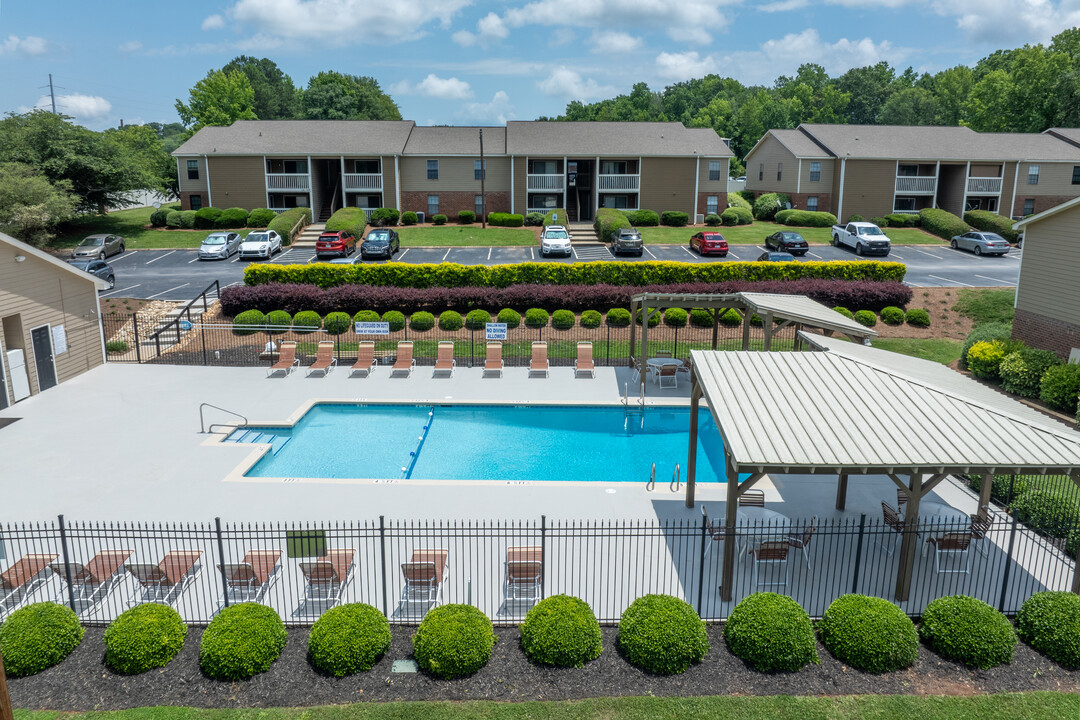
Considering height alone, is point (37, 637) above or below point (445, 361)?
below

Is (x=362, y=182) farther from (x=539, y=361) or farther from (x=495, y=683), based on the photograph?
(x=495, y=683)

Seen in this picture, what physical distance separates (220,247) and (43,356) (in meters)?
20.6

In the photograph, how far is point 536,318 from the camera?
29.2 meters

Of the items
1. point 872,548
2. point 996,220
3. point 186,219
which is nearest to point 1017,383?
point 872,548

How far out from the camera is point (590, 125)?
55281 millimetres

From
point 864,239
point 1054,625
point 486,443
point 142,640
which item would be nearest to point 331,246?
point 486,443

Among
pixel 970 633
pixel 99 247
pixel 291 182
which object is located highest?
pixel 291 182

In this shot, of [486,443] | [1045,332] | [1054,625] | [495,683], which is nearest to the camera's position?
[495,683]

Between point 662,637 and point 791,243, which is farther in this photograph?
point 791,243

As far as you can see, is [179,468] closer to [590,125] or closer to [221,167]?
[221,167]

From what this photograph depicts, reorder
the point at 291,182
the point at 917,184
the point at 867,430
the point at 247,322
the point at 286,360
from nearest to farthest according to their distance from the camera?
the point at 867,430, the point at 286,360, the point at 247,322, the point at 291,182, the point at 917,184

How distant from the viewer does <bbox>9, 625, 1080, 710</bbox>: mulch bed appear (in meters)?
9.68

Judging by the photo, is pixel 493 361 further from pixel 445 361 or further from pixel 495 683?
→ pixel 495 683

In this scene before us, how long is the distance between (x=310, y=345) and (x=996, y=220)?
4315 centimetres
